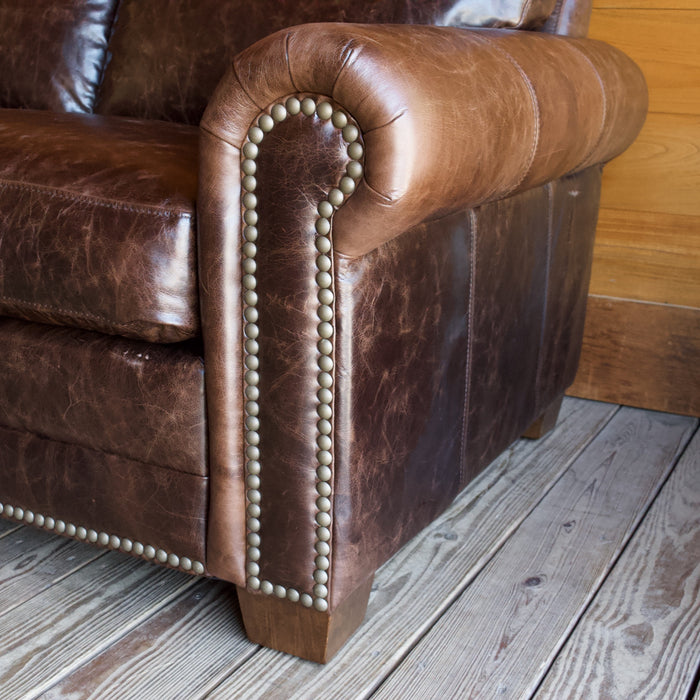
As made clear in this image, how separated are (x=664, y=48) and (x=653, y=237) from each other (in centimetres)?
34

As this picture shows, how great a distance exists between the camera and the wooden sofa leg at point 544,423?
161 cm

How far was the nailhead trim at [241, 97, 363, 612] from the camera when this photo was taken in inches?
31.8

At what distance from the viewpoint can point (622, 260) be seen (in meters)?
1.75

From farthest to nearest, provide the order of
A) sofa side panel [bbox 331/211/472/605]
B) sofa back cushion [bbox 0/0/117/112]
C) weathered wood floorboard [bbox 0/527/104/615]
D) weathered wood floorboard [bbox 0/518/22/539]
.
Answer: sofa back cushion [bbox 0/0/117/112]
weathered wood floorboard [bbox 0/518/22/539]
weathered wood floorboard [bbox 0/527/104/615]
sofa side panel [bbox 331/211/472/605]

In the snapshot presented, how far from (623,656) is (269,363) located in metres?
0.52

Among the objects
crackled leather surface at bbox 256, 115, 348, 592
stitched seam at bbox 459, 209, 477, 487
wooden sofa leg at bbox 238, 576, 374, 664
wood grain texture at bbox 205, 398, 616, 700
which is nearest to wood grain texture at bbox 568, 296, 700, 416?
wood grain texture at bbox 205, 398, 616, 700

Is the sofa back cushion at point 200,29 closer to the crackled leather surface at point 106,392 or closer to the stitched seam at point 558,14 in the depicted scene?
the stitched seam at point 558,14

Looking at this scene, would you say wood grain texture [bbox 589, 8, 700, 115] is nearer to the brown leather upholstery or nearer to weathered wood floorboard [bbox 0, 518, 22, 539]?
the brown leather upholstery

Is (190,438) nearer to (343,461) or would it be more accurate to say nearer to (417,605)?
(343,461)

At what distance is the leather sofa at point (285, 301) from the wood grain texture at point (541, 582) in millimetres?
115

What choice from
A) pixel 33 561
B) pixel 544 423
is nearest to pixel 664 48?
pixel 544 423

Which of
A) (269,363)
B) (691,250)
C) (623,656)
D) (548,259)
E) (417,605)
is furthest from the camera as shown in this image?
(691,250)

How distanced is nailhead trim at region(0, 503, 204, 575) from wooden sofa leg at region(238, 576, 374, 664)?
0.23 ft

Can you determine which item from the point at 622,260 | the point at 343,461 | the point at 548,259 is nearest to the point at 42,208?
the point at 343,461
